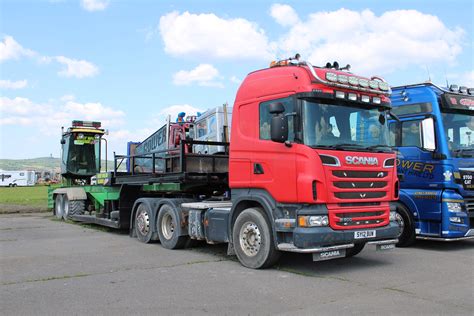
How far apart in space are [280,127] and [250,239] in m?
2.03

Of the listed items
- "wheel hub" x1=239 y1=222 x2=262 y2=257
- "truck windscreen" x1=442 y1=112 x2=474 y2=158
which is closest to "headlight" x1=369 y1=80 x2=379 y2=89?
"truck windscreen" x1=442 y1=112 x2=474 y2=158

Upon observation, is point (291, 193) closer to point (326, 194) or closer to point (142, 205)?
point (326, 194)

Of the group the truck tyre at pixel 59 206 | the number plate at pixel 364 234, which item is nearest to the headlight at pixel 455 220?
the number plate at pixel 364 234

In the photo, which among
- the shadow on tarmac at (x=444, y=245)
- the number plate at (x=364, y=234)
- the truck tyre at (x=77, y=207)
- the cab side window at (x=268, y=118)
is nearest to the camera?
the cab side window at (x=268, y=118)

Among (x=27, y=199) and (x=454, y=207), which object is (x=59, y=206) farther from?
(x=27, y=199)

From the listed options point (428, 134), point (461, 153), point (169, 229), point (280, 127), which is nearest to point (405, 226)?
point (461, 153)

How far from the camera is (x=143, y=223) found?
1145 cm

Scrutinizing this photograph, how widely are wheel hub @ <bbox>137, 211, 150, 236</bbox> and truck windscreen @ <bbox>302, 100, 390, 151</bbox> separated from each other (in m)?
5.33

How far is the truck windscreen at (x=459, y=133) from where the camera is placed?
1002 centimetres

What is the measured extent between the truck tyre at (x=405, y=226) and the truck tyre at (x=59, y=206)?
1234cm

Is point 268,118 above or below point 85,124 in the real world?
below

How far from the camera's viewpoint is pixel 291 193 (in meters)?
7.40

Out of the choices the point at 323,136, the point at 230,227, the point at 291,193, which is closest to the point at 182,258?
the point at 230,227

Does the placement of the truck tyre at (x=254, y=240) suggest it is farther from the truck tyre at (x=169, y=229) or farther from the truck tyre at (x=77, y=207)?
the truck tyre at (x=77, y=207)
